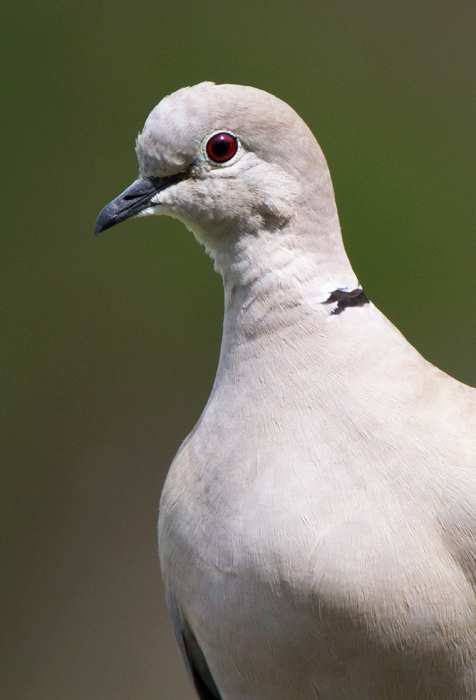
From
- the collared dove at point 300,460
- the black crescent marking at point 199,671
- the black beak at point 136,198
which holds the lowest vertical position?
the black crescent marking at point 199,671

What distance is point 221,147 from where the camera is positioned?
95 centimetres

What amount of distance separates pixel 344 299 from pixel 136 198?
0.28 meters

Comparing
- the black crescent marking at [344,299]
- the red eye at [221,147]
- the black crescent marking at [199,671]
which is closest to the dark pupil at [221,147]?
the red eye at [221,147]

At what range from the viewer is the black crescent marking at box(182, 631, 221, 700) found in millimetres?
1122

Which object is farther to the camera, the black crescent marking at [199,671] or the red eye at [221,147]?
the black crescent marking at [199,671]

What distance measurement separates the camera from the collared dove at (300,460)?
0.87m

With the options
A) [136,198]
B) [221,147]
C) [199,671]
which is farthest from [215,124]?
[199,671]

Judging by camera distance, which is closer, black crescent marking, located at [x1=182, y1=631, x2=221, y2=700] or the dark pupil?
the dark pupil

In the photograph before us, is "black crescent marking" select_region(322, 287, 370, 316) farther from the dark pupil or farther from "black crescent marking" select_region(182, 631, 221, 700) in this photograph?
"black crescent marking" select_region(182, 631, 221, 700)

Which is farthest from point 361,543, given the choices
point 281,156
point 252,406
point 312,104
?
point 312,104

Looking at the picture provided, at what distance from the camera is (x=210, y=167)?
96 cm

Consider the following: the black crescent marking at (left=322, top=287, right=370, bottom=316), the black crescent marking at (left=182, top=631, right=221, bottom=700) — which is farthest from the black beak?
the black crescent marking at (left=182, top=631, right=221, bottom=700)

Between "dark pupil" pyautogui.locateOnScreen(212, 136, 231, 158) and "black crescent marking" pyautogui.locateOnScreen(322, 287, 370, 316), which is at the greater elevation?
"dark pupil" pyautogui.locateOnScreen(212, 136, 231, 158)

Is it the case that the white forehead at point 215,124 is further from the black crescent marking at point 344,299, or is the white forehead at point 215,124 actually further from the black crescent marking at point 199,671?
the black crescent marking at point 199,671
